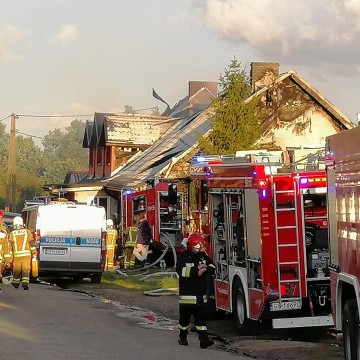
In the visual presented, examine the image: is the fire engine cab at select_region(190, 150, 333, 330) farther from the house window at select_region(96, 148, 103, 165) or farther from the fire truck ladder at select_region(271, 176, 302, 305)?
the house window at select_region(96, 148, 103, 165)

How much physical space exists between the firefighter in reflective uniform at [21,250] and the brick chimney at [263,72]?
2230cm

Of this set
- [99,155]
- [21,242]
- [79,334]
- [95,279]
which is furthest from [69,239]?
[99,155]

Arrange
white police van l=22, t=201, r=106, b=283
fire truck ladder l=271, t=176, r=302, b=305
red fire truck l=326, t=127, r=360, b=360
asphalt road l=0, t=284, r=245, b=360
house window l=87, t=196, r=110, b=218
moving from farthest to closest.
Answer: house window l=87, t=196, r=110, b=218, white police van l=22, t=201, r=106, b=283, fire truck ladder l=271, t=176, r=302, b=305, asphalt road l=0, t=284, r=245, b=360, red fire truck l=326, t=127, r=360, b=360

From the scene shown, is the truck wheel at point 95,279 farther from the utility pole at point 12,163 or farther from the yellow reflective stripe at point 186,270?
the utility pole at point 12,163

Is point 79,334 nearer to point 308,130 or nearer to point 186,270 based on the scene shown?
point 186,270

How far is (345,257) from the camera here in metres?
10.6

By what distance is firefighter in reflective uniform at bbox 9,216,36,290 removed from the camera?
2206 cm

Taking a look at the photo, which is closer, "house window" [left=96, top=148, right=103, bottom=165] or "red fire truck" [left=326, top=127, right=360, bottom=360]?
"red fire truck" [left=326, top=127, right=360, bottom=360]

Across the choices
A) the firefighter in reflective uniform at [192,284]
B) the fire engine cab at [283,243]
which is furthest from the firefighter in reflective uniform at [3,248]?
the firefighter in reflective uniform at [192,284]

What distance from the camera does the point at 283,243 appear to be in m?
13.9

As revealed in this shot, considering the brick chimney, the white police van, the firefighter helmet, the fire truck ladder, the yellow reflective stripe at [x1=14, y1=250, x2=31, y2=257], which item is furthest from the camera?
the brick chimney

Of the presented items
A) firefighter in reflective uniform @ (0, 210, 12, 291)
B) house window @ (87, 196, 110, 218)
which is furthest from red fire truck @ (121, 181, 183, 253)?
house window @ (87, 196, 110, 218)

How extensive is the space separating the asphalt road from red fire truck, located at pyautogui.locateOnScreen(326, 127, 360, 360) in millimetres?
2357

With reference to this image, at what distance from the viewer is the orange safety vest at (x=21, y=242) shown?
72.3ft
